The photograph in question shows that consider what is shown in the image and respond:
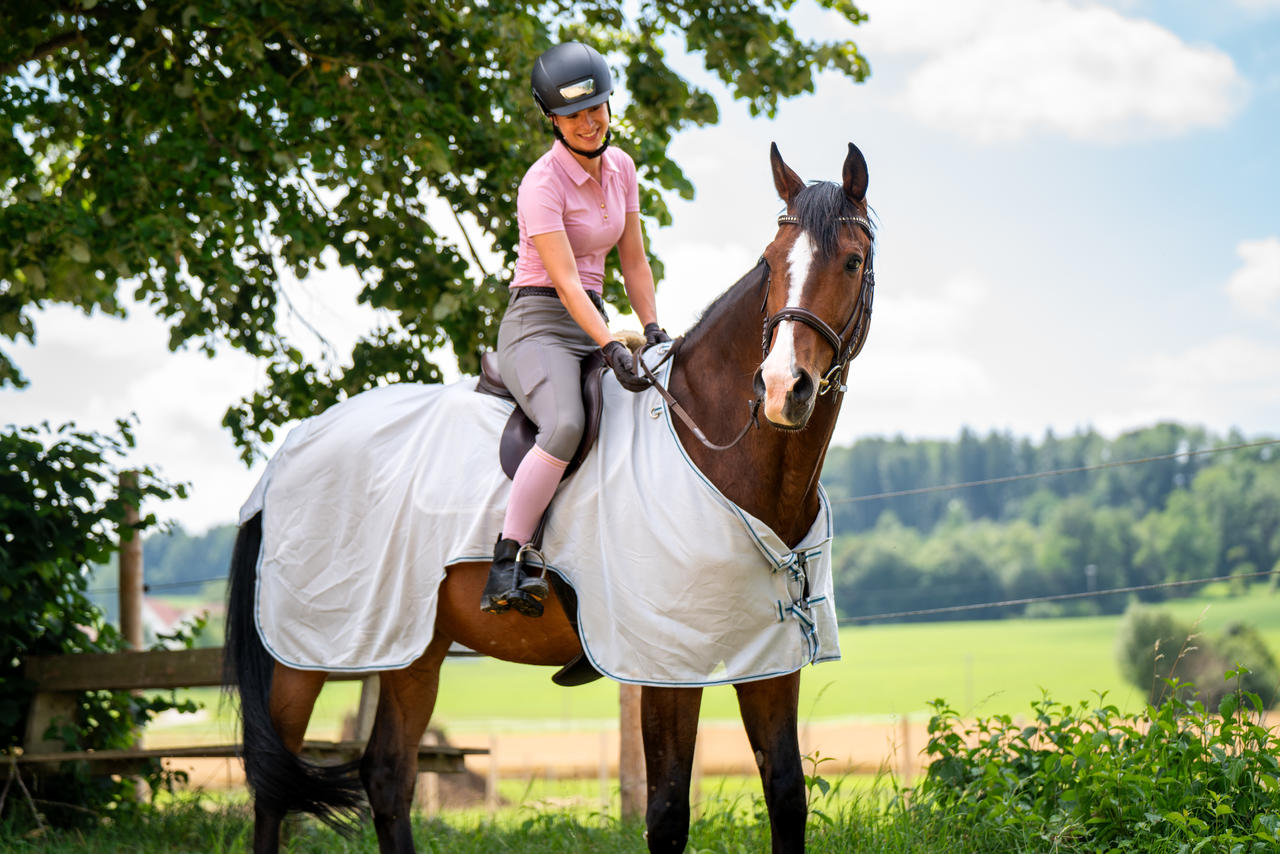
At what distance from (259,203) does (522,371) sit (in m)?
3.79

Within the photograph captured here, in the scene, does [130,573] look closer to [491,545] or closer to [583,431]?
[491,545]

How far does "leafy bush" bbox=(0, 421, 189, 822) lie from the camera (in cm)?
620

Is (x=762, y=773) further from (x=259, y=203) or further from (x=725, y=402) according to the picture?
(x=259, y=203)

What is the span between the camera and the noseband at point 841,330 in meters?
3.00

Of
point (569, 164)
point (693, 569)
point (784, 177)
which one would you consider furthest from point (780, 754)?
point (569, 164)

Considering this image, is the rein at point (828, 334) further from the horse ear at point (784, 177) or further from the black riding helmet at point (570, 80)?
the black riding helmet at point (570, 80)

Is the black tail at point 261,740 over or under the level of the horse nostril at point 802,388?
under

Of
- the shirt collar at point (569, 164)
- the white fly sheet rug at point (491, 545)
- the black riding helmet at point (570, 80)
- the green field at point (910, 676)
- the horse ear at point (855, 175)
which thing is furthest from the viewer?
the green field at point (910, 676)

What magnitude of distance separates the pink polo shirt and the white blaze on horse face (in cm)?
89

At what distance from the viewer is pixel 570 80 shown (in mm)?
3576

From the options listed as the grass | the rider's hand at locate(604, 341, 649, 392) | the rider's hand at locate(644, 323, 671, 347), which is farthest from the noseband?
the grass

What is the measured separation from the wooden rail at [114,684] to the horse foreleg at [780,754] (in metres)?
3.20

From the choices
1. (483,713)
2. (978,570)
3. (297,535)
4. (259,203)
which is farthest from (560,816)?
(978,570)

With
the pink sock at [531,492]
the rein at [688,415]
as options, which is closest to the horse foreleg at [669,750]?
the pink sock at [531,492]
